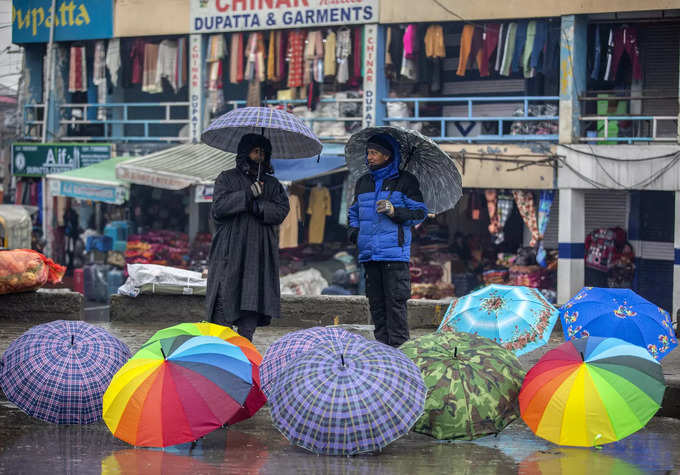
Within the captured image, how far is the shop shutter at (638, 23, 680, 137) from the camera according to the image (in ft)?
58.2

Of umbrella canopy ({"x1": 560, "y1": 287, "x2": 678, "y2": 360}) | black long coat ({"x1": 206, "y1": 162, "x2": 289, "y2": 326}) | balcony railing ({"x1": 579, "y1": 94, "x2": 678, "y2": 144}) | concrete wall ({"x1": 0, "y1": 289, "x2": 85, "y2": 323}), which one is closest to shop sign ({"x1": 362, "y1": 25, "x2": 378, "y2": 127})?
balcony railing ({"x1": 579, "y1": 94, "x2": 678, "y2": 144})

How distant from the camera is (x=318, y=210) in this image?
19.5 metres

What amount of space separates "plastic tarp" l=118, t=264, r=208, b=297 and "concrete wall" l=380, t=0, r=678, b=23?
928cm

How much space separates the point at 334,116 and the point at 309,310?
9.25 meters

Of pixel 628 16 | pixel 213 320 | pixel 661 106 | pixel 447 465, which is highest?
pixel 628 16

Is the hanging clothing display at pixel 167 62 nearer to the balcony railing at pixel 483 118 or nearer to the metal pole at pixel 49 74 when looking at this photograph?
the metal pole at pixel 49 74

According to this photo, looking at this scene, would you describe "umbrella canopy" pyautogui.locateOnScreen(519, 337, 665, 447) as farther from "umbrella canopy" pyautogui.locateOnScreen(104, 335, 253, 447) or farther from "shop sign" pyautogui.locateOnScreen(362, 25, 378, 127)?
"shop sign" pyautogui.locateOnScreen(362, 25, 378, 127)

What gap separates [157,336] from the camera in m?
6.46

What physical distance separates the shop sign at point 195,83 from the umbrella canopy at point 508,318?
14.1 metres

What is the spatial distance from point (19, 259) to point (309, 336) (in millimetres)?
5101

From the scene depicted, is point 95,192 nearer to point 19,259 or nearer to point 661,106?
point 19,259

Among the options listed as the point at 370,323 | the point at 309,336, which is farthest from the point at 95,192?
the point at 309,336

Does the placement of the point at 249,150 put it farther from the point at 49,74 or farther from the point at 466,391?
the point at 49,74

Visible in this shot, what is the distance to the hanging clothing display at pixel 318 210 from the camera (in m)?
19.4
